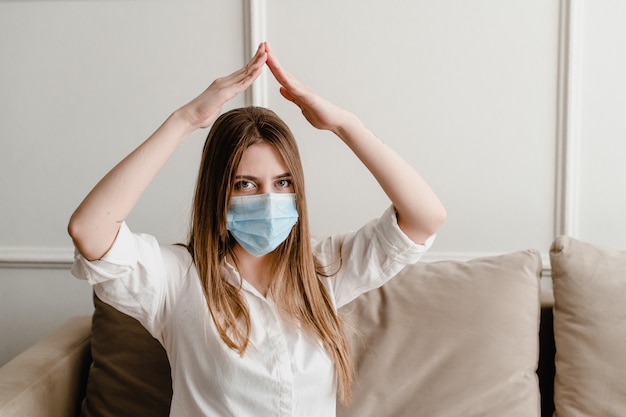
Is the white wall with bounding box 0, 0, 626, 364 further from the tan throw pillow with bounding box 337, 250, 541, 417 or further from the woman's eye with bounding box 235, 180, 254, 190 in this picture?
the woman's eye with bounding box 235, 180, 254, 190

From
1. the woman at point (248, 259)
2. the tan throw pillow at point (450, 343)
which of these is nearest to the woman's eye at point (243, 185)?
the woman at point (248, 259)

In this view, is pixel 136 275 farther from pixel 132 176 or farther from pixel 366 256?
pixel 366 256

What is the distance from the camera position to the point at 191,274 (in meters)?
1.32

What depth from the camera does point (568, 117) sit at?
1.80 metres

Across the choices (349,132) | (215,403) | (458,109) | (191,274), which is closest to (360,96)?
(458,109)

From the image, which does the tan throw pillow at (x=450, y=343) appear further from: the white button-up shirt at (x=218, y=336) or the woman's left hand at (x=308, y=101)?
the woman's left hand at (x=308, y=101)

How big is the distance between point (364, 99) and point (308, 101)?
2.05ft

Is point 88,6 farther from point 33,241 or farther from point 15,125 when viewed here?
point 33,241

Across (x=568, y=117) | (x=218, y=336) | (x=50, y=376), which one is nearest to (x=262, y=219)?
(x=218, y=336)

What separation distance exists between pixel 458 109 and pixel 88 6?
42.1 inches

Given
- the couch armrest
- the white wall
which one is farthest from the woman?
the white wall

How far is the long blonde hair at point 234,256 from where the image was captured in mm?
1268

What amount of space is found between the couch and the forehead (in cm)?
45

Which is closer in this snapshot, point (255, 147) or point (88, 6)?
point (255, 147)
